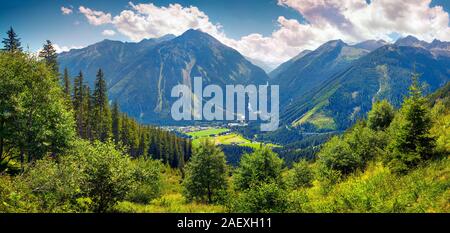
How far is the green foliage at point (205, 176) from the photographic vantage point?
43875 mm

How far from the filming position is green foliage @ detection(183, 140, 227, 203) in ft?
144

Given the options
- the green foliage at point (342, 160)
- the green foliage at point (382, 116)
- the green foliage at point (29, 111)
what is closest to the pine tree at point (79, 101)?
the green foliage at point (29, 111)

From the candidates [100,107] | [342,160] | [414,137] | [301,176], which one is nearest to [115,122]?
[100,107]

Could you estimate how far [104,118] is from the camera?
8475 centimetres

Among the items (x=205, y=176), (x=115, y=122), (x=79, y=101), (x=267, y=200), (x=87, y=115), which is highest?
(x=79, y=101)

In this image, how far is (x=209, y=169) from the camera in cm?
4466

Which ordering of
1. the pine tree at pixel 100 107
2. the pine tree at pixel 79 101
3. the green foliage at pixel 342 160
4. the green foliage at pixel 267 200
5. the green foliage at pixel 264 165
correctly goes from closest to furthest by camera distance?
the green foliage at pixel 267 200
the green foliage at pixel 342 160
the green foliage at pixel 264 165
the pine tree at pixel 79 101
the pine tree at pixel 100 107

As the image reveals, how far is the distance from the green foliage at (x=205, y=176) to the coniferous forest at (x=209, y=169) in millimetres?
142

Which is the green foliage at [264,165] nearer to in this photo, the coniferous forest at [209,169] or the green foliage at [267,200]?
the coniferous forest at [209,169]

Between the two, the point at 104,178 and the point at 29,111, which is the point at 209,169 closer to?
the point at 29,111

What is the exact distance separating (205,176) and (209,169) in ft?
4.00
